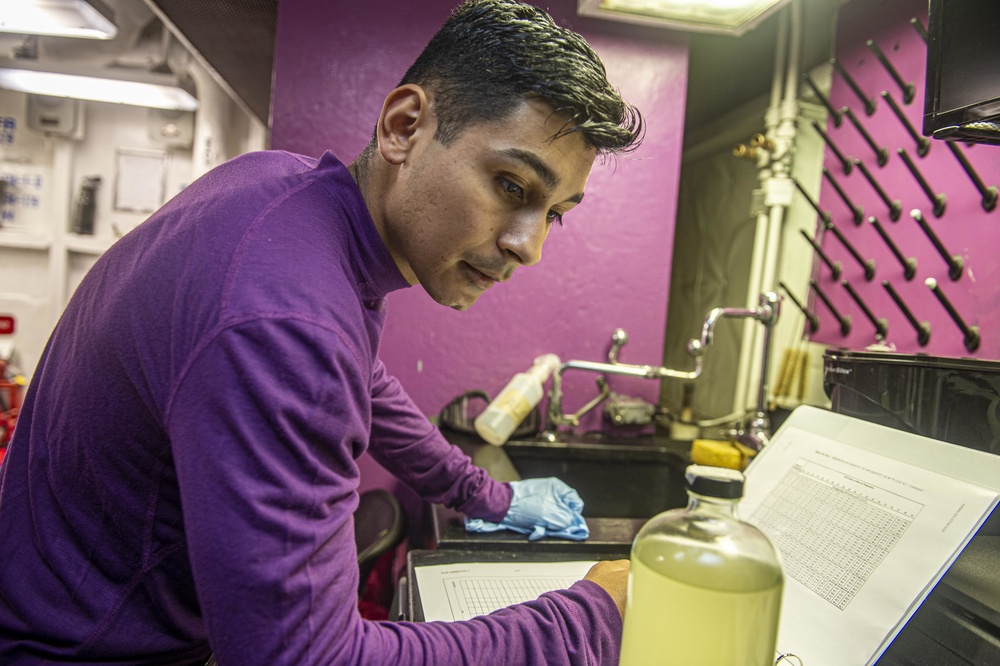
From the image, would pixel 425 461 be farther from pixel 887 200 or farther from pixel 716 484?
pixel 887 200

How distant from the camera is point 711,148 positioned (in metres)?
3.51

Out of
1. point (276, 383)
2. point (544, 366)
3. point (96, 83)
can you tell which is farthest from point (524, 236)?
point (96, 83)

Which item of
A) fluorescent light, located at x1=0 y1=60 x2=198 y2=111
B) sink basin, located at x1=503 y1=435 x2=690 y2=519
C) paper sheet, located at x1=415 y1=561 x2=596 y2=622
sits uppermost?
fluorescent light, located at x1=0 y1=60 x2=198 y2=111

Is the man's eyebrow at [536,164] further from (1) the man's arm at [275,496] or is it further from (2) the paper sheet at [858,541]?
(2) the paper sheet at [858,541]

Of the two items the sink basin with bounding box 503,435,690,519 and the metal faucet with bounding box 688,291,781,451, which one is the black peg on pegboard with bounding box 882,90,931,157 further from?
the sink basin with bounding box 503,435,690,519

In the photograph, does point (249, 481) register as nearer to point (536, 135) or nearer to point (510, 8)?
point (536, 135)

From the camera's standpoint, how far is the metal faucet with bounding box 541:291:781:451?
1631mm

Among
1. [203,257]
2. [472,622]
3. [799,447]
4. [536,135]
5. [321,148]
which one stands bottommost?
[472,622]

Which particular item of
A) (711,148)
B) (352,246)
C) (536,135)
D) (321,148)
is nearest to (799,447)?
(536,135)

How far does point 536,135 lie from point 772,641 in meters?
0.58

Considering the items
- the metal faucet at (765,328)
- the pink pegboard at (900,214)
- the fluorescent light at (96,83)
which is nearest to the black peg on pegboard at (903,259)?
the pink pegboard at (900,214)

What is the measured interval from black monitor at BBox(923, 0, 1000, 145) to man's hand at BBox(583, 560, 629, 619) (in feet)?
2.43

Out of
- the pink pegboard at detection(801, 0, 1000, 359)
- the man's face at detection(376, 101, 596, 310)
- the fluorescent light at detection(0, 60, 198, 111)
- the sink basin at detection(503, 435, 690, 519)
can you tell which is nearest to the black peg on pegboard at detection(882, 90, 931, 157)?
the pink pegboard at detection(801, 0, 1000, 359)

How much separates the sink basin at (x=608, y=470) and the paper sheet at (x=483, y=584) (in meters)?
0.73
